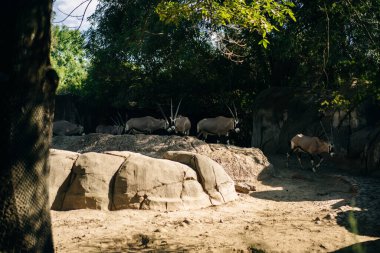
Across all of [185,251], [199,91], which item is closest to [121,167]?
[185,251]

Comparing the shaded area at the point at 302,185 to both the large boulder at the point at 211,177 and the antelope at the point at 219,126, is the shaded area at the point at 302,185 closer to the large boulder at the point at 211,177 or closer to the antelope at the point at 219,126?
the large boulder at the point at 211,177

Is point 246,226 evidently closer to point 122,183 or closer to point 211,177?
point 211,177

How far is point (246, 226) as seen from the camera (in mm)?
6668

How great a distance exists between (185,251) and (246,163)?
5.85m

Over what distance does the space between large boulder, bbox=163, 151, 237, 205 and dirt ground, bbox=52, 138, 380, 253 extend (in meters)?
0.23

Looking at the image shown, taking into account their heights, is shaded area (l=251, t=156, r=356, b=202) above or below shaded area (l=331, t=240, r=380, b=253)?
above

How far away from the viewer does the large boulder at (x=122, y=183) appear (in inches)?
301

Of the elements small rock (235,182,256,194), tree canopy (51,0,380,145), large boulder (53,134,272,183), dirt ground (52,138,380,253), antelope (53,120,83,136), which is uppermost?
tree canopy (51,0,380,145)

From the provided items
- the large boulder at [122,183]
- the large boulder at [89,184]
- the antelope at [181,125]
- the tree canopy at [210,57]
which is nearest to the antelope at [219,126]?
the antelope at [181,125]

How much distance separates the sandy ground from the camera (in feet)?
18.3

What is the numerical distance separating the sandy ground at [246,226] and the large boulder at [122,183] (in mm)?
246

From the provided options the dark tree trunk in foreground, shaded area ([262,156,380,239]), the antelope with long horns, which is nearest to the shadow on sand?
shaded area ([262,156,380,239])

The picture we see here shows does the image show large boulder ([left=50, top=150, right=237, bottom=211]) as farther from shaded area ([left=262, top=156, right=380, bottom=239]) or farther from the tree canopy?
the tree canopy

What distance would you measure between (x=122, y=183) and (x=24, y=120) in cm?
406
